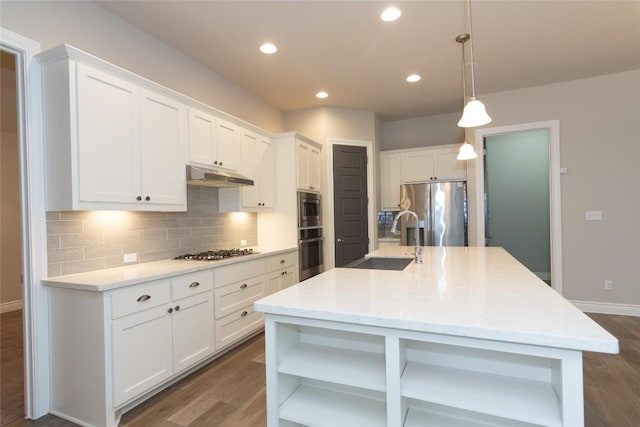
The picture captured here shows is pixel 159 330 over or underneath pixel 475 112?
underneath

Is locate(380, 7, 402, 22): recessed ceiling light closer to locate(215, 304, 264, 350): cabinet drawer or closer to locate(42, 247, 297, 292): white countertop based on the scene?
locate(42, 247, 297, 292): white countertop

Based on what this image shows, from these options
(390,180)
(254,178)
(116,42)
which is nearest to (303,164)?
(254,178)

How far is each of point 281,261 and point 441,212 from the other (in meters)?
2.45

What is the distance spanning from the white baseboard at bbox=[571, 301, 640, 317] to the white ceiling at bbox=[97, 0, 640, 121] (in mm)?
2736

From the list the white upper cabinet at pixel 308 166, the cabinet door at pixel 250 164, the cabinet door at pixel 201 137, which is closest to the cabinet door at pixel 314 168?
the white upper cabinet at pixel 308 166

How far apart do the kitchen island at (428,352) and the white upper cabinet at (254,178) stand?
203cm

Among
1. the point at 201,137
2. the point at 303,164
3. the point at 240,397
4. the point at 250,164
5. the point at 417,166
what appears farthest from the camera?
the point at 417,166

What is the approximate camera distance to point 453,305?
1281 mm

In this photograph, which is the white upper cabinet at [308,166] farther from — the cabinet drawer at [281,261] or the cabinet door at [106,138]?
the cabinet door at [106,138]

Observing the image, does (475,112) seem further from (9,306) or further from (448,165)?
(9,306)

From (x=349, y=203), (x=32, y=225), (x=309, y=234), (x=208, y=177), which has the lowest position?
(x=309, y=234)

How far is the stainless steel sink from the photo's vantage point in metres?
2.45

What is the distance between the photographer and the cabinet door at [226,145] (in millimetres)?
3146

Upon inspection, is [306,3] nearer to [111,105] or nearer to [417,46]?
[417,46]
